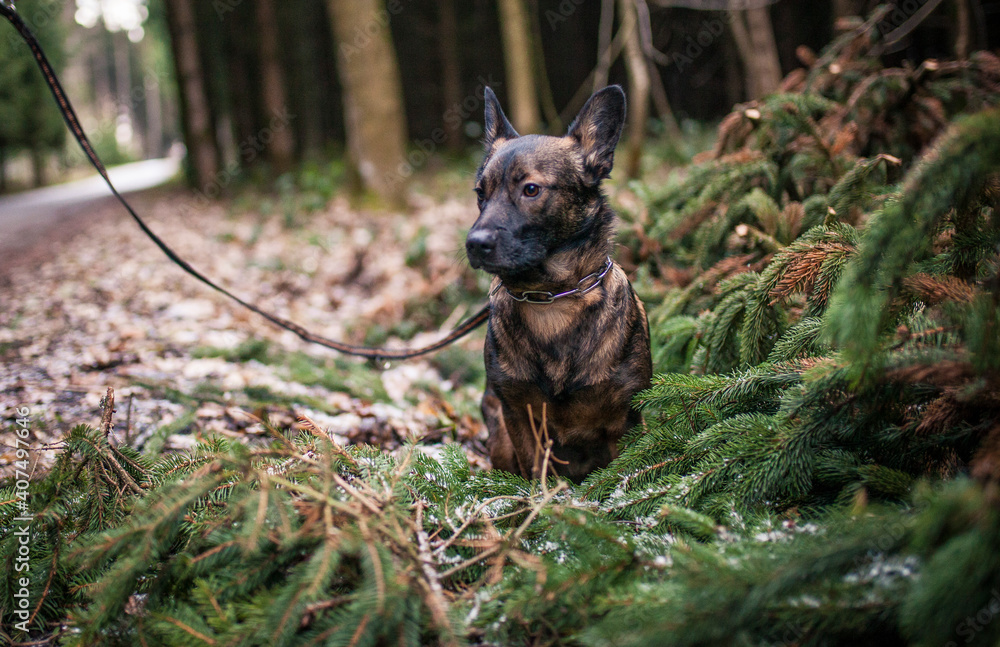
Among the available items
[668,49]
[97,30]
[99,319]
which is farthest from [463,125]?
[97,30]

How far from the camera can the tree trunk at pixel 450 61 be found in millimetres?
18016

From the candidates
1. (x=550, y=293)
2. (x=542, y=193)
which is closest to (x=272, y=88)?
(x=542, y=193)

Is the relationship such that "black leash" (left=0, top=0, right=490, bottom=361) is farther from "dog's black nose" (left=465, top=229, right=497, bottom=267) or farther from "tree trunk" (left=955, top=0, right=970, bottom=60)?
"tree trunk" (left=955, top=0, right=970, bottom=60)

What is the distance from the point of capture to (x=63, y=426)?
3.36 metres

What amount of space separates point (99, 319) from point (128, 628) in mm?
4966

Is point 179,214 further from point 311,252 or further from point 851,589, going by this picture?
point 851,589

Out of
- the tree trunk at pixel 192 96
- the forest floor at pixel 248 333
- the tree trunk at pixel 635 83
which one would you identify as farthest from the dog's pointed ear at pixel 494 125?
the tree trunk at pixel 192 96

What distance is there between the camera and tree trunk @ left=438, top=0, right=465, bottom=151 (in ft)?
59.1

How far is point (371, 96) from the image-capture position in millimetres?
10125

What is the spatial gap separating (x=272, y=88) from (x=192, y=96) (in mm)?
2067

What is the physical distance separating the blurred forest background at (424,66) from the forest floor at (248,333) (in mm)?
2462

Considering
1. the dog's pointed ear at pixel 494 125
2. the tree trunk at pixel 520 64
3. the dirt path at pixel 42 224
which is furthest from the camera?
the tree trunk at pixel 520 64

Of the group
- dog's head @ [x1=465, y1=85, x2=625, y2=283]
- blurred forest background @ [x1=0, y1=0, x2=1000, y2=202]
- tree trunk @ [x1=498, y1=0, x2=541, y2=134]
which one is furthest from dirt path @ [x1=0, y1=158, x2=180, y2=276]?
tree trunk @ [x1=498, y1=0, x2=541, y2=134]

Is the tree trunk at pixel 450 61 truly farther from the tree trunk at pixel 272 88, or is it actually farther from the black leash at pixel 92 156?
the black leash at pixel 92 156
